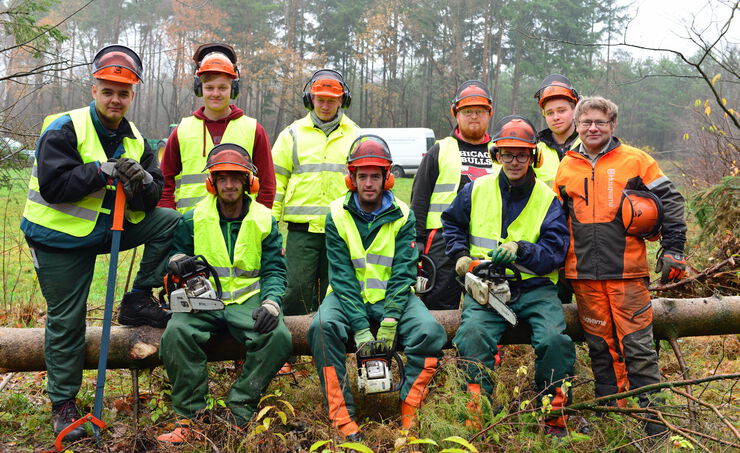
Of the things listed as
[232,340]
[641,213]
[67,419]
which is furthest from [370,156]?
[67,419]

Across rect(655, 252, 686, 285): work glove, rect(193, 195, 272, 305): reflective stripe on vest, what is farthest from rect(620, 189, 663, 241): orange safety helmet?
rect(193, 195, 272, 305): reflective stripe on vest

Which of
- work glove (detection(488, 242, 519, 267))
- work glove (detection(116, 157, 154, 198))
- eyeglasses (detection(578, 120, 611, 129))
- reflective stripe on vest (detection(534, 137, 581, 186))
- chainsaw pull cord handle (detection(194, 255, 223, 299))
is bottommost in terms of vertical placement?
chainsaw pull cord handle (detection(194, 255, 223, 299))

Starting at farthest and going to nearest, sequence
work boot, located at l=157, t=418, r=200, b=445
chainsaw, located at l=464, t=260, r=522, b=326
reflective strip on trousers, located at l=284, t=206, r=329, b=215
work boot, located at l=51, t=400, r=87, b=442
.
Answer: reflective strip on trousers, located at l=284, t=206, r=329, b=215 → chainsaw, located at l=464, t=260, r=522, b=326 → work boot, located at l=51, t=400, r=87, b=442 → work boot, located at l=157, t=418, r=200, b=445

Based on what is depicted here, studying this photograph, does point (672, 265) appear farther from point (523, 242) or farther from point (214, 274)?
point (214, 274)

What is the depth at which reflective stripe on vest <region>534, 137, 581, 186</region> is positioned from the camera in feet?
15.6

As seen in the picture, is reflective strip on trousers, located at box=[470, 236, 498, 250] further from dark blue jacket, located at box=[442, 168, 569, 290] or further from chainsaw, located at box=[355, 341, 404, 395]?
chainsaw, located at box=[355, 341, 404, 395]

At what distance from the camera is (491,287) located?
390 centimetres

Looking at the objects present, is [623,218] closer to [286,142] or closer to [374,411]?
[374,411]

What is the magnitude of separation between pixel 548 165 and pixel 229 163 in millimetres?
2721

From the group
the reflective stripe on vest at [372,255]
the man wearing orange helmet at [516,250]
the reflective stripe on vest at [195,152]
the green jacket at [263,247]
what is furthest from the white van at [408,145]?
the green jacket at [263,247]

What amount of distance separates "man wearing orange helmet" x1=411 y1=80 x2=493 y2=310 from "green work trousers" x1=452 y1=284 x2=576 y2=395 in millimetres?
661

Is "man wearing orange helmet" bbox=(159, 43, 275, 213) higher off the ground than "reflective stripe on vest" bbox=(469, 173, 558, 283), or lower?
higher

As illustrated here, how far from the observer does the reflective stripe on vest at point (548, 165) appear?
187 inches

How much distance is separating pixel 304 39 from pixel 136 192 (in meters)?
35.1
